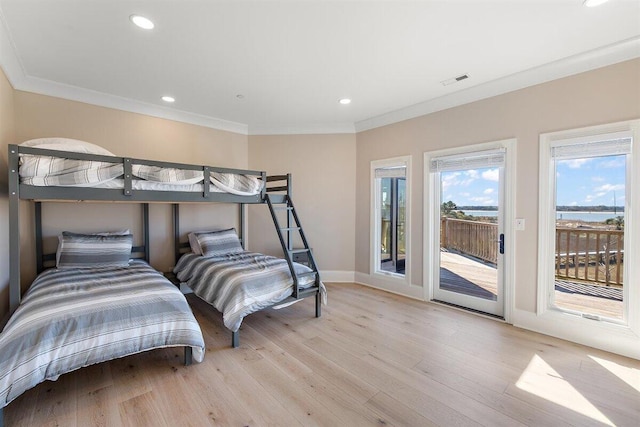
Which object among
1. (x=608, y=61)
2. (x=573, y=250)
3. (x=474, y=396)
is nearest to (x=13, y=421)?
(x=474, y=396)

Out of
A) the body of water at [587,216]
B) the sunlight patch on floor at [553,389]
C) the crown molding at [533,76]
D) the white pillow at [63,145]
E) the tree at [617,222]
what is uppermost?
the crown molding at [533,76]

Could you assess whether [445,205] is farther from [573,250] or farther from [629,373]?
[629,373]

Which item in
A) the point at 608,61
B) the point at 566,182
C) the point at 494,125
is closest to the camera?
the point at 608,61

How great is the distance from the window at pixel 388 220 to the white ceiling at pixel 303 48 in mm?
1051

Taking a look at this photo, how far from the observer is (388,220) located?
4305mm

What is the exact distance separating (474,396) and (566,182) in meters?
2.19

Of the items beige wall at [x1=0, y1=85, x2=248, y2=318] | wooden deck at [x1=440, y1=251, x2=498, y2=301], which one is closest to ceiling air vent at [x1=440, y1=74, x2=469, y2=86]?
wooden deck at [x1=440, y1=251, x2=498, y2=301]

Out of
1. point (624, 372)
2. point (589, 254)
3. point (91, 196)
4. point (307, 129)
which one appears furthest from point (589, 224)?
point (91, 196)

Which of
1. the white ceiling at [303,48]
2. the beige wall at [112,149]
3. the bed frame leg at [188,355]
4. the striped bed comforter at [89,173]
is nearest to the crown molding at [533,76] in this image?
the white ceiling at [303,48]

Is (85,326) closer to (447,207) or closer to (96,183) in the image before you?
(96,183)

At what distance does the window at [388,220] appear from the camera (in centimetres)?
412

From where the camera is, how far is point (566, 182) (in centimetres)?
267

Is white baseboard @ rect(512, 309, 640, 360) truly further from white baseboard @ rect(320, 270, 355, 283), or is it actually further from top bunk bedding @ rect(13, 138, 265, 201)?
top bunk bedding @ rect(13, 138, 265, 201)

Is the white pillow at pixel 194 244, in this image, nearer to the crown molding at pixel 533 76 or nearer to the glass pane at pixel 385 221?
the glass pane at pixel 385 221
